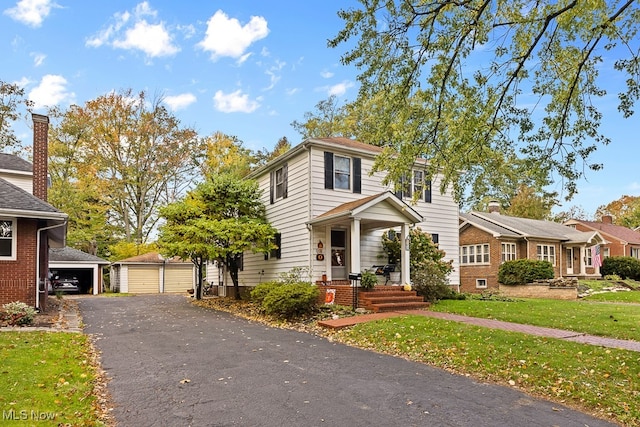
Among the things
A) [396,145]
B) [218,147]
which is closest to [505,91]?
[396,145]

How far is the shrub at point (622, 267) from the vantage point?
95.7ft

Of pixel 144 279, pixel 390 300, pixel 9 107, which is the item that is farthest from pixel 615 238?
pixel 9 107

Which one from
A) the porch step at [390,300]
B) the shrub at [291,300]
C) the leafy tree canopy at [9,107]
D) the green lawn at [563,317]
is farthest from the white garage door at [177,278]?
the green lawn at [563,317]

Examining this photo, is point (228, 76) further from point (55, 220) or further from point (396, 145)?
point (396, 145)

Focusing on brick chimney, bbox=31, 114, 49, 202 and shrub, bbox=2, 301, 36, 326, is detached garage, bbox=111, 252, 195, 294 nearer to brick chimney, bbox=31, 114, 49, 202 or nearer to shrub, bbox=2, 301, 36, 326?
brick chimney, bbox=31, 114, 49, 202

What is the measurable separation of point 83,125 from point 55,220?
2233cm

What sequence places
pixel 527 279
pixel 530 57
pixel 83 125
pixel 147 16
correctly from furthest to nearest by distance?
pixel 83 125 → pixel 527 279 → pixel 147 16 → pixel 530 57

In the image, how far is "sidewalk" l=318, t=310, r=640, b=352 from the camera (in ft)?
27.1

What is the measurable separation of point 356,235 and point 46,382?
31.8ft

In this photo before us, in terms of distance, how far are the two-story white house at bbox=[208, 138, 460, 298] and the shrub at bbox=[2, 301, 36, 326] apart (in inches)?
325

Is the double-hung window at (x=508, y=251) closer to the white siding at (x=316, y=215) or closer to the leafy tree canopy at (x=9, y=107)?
the white siding at (x=316, y=215)

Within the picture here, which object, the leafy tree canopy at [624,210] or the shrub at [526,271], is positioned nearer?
the shrub at [526,271]

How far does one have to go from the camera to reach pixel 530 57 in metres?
8.24

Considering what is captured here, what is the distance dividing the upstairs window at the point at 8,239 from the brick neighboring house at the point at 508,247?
22.7 m
